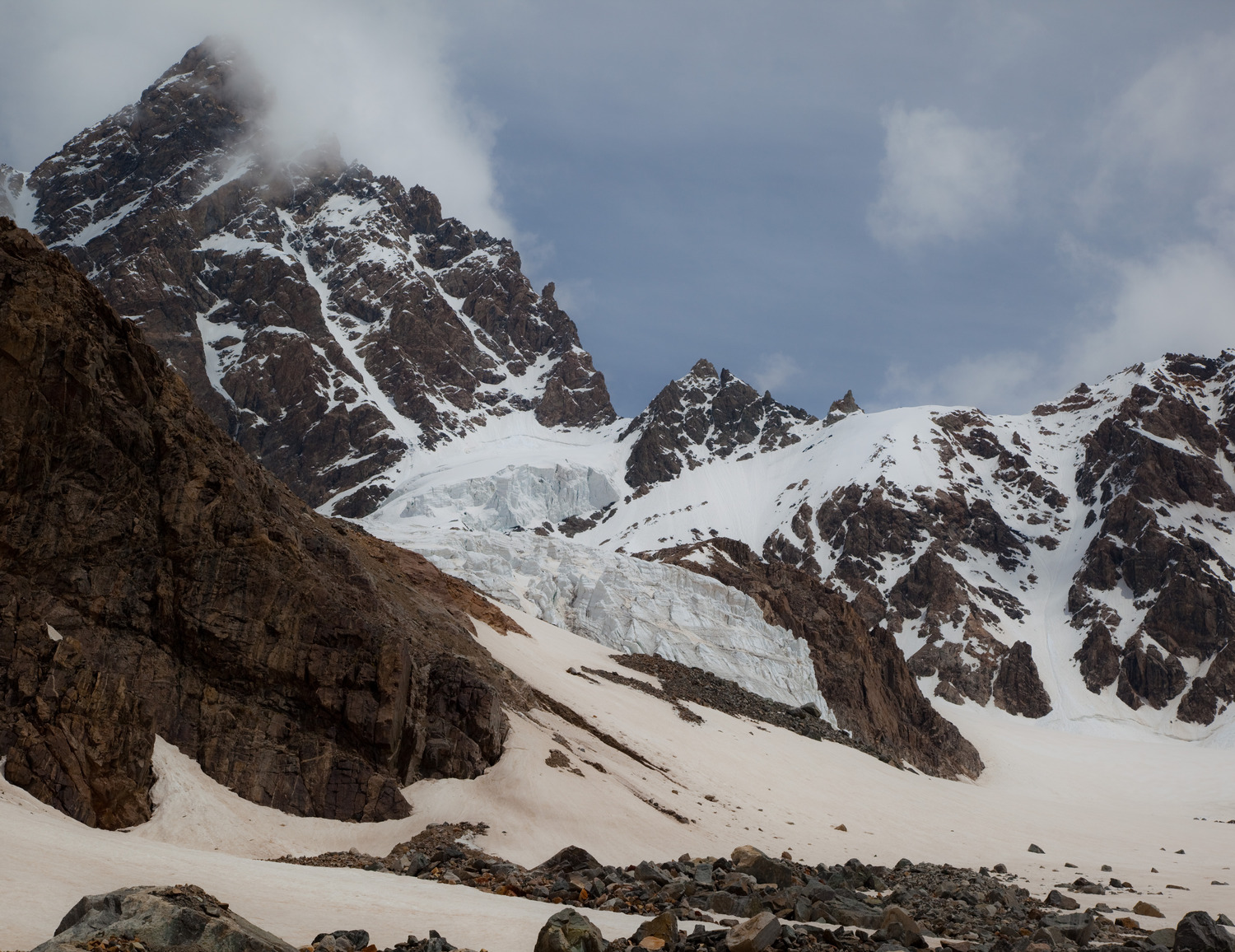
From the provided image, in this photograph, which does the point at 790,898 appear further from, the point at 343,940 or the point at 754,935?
the point at 343,940

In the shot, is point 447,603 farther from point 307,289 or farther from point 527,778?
point 307,289

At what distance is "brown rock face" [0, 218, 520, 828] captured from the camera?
16.8 meters

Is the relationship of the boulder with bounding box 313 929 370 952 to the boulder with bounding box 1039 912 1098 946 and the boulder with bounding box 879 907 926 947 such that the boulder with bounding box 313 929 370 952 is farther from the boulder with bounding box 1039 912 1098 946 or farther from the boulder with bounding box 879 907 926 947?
the boulder with bounding box 1039 912 1098 946

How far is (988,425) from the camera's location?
18338 cm

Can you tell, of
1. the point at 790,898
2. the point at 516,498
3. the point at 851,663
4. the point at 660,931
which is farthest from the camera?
the point at 516,498

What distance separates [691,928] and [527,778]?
11.1m

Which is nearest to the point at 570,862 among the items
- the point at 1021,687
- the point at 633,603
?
the point at 633,603

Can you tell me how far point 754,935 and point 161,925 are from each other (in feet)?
21.3

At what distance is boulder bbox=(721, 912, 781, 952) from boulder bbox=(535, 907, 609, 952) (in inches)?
62.7

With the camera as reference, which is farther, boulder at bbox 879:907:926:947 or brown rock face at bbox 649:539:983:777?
brown rock face at bbox 649:539:983:777

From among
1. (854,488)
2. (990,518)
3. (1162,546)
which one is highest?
(854,488)

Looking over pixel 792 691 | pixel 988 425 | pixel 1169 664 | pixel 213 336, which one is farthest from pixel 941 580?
pixel 213 336

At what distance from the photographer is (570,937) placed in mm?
9969

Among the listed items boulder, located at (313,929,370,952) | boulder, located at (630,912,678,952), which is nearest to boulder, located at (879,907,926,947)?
boulder, located at (630,912,678,952)
